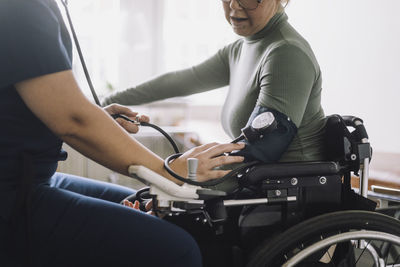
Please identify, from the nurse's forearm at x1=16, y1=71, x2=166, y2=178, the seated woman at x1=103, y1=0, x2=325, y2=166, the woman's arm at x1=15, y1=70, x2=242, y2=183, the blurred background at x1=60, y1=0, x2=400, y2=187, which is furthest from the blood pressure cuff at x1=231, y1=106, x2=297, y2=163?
the blurred background at x1=60, y1=0, x2=400, y2=187

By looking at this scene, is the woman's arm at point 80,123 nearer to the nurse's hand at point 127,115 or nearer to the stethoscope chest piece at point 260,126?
the stethoscope chest piece at point 260,126

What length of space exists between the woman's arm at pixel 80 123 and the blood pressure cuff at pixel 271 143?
14cm

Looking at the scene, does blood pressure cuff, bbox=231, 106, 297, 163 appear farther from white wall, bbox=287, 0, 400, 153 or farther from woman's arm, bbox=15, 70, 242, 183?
white wall, bbox=287, 0, 400, 153

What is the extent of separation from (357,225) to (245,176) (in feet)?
0.89

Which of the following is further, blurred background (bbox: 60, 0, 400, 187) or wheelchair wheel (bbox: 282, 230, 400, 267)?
blurred background (bbox: 60, 0, 400, 187)

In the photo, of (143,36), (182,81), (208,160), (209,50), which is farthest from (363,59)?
(143,36)

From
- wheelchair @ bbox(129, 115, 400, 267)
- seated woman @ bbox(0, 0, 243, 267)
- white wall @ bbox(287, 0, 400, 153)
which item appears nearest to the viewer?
seated woman @ bbox(0, 0, 243, 267)

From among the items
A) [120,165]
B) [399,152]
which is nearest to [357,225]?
[120,165]

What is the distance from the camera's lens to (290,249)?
88cm

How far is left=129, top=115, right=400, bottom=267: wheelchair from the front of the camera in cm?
87

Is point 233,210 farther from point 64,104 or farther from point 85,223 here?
point 64,104

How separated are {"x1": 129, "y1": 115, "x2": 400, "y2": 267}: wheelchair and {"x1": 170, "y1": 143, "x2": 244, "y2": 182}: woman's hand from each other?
34 millimetres

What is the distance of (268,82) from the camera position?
1054 mm

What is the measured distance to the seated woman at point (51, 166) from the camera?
0.72 m
